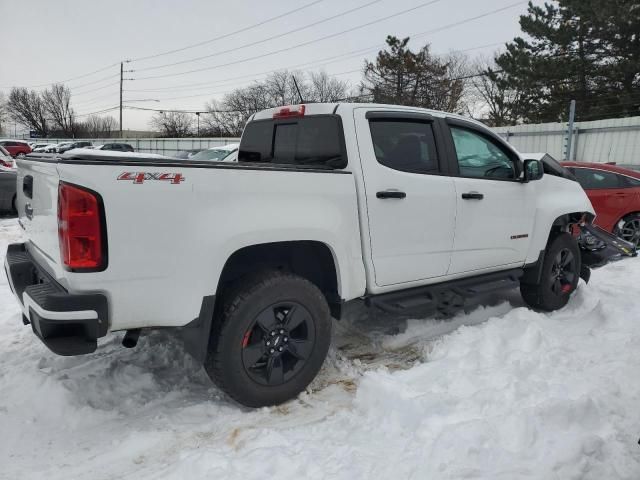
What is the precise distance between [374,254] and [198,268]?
1337 millimetres

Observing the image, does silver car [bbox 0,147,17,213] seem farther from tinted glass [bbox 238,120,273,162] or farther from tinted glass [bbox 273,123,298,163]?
tinted glass [bbox 273,123,298,163]

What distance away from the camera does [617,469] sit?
259 centimetres

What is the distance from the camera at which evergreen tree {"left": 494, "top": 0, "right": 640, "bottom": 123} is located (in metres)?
24.5

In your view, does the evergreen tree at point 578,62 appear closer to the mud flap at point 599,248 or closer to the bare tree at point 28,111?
the mud flap at point 599,248

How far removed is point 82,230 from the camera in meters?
2.61

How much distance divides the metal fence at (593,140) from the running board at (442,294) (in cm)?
1372

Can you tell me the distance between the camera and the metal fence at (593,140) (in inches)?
632

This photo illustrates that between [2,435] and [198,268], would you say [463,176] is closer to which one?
[198,268]

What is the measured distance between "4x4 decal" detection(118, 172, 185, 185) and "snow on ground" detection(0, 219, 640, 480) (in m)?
1.47

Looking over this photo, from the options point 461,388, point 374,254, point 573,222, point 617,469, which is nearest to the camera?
point 617,469

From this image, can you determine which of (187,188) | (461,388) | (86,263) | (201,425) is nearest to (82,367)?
(201,425)

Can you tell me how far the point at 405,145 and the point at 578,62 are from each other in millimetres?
27510

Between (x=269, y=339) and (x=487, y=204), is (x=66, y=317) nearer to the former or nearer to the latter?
(x=269, y=339)

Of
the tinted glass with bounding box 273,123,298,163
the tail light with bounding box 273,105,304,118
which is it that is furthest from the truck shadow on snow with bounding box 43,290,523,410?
the tail light with bounding box 273,105,304,118
